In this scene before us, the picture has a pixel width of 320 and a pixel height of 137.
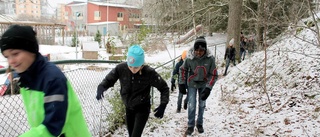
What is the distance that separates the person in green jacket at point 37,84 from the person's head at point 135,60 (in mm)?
1678

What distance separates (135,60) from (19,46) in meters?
1.86

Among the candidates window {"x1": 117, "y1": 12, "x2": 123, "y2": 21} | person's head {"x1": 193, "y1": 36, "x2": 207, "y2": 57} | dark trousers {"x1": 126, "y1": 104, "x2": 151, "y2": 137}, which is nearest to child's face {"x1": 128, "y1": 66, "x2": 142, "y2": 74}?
dark trousers {"x1": 126, "y1": 104, "x2": 151, "y2": 137}

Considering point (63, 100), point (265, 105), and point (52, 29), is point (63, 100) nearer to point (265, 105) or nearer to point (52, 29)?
point (265, 105)

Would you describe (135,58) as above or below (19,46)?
below

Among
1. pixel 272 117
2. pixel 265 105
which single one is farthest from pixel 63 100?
→ pixel 265 105

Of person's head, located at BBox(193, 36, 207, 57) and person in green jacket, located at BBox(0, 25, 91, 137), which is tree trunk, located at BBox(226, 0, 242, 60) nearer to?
person's head, located at BBox(193, 36, 207, 57)

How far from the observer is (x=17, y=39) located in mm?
1388

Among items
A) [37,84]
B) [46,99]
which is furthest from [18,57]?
[46,99]

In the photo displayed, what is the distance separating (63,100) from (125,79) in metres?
1.92

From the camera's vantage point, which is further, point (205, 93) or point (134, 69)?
point (205, 93)

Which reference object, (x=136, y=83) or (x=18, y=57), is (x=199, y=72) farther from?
(x=18, y=57)

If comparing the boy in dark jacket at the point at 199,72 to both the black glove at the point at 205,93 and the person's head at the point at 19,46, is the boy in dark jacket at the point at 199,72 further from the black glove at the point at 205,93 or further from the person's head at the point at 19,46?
the person's head at the point at 19,46

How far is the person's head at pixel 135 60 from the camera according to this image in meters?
3.20

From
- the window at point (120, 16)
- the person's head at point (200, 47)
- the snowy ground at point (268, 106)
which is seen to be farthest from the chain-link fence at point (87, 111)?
the window at point (120, 16)
